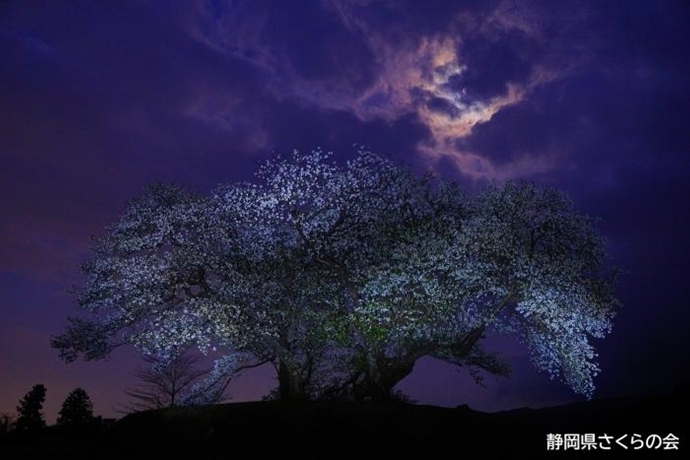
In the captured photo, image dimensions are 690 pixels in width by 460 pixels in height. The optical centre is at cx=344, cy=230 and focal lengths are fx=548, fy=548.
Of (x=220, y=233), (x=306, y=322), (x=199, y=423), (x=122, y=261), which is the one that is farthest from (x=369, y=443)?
(x=122, y=261)

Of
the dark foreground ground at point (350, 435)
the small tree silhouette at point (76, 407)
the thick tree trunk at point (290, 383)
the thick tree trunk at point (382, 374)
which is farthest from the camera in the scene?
the small tree silhouette at point (76, 407)

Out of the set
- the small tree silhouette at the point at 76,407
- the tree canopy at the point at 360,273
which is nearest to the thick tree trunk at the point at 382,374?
the tree canopy at the point at 360,273

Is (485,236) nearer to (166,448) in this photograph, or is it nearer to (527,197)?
(527,197)

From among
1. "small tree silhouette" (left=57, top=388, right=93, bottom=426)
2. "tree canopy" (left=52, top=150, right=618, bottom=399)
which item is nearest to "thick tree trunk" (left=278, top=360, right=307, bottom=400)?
"tree canopy" (left=52, top=150, right=618, bottom=399)

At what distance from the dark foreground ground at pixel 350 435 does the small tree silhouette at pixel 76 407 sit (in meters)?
19.6

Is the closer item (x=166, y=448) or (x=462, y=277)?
(x=166, y=448)

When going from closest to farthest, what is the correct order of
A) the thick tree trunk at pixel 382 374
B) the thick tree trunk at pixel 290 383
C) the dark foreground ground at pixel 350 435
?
the dark foreground ground at pixel 350 435 → the thick tree trunk at pixel 382 374 → the thick tree trunk at pixel 290 383

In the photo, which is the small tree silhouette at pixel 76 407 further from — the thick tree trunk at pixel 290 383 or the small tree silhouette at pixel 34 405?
the thick tree trunk at pixel 290 383

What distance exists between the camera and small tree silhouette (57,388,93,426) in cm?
5094

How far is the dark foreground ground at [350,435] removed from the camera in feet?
79.0

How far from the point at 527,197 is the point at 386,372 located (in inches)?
580

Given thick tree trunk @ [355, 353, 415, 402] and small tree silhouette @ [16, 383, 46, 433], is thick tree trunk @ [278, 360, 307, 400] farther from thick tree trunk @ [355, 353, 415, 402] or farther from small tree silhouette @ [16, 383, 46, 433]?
small tree silhouette @ [16, 383, 46, 433]

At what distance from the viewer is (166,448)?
2773cm

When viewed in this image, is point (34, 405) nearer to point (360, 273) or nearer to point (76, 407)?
point (76, 407)
